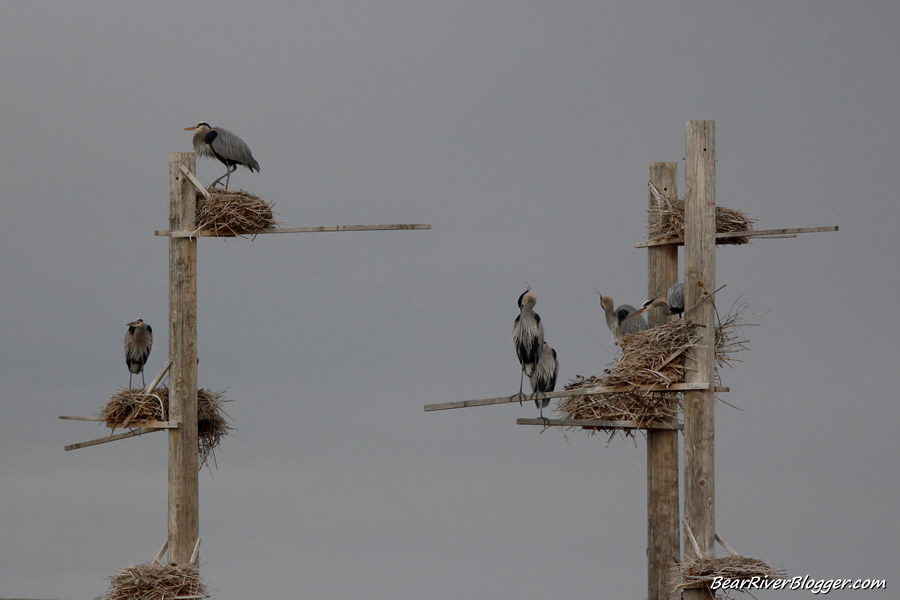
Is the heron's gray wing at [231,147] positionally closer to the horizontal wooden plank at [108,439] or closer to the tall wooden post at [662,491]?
the horizontal wooden plank at [108,439]

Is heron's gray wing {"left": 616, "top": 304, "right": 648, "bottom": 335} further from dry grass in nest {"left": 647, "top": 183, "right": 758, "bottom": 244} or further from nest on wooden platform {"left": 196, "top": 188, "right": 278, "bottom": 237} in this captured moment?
nest on wooden platform {"left": 196, "top": 188, "right": 278, "bottom": 237}

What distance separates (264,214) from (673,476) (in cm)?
375

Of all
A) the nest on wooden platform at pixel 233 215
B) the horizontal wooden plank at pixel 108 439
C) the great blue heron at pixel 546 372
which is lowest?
the horizontal wooden plank at pixel 108 439

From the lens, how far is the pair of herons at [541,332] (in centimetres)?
880

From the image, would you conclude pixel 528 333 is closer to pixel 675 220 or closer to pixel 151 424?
pixel 675 220

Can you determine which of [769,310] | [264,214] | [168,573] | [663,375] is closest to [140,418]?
[168,573]

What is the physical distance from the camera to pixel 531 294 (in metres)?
8.73

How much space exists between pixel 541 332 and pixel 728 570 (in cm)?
211

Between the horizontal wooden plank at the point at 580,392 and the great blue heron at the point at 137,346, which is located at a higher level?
the great blue heron at the point at 137,346

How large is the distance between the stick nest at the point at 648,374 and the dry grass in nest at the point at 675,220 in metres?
0.61

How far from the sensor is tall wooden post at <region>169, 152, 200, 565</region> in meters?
9.24

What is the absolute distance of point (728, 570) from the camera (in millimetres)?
8398

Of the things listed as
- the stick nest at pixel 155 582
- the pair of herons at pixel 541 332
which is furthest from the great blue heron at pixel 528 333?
the stick nest at pixel 155 582

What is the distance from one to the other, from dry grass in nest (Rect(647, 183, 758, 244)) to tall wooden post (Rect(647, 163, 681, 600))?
13 cm
